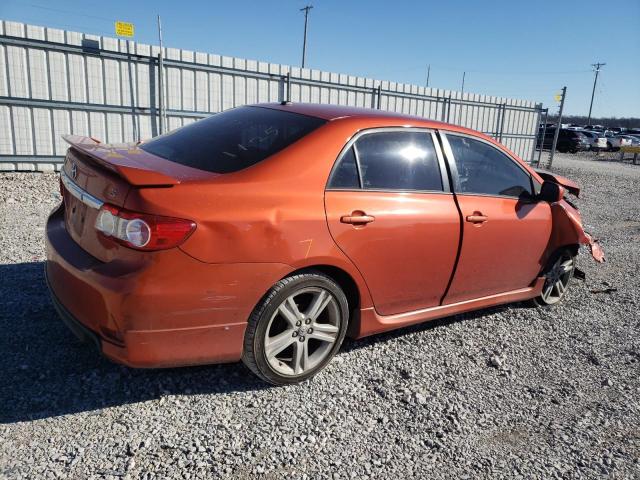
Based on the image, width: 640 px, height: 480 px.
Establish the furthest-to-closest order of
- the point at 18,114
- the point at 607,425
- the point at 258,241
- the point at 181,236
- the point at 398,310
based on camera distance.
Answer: the point at 18,114 → the point at 398,310 → the point at 607,425 → the point at 258,241 → the point at 181,236

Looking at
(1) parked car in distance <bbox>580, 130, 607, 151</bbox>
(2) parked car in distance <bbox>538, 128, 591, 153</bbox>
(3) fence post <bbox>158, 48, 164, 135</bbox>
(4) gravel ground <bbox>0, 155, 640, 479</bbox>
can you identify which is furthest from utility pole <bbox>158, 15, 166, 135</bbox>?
(1) parked car in distance <bbox>580, 130, 607, 151</bbox>

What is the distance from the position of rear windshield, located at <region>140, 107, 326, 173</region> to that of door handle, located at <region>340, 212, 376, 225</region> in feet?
1.79

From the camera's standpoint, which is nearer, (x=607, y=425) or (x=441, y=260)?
(x=607, y=425)

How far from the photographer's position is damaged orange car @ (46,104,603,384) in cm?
240

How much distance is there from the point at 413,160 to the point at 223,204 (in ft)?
4.83

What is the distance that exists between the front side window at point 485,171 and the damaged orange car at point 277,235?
0.05ft

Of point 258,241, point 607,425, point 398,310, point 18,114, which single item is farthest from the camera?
point 18,114

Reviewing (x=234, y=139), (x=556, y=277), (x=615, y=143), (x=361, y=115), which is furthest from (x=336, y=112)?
(x=615, y=143)

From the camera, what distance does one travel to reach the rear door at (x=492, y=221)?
361 cm

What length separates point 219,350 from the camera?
104 inches

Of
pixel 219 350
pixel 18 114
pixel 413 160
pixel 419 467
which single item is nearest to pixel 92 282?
pixel 219 350

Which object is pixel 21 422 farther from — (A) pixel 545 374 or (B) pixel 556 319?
(B) pixel 556 319

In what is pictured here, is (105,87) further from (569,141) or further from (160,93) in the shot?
(569,141)

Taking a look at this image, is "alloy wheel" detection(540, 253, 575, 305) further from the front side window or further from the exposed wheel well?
the exposed wheel well
